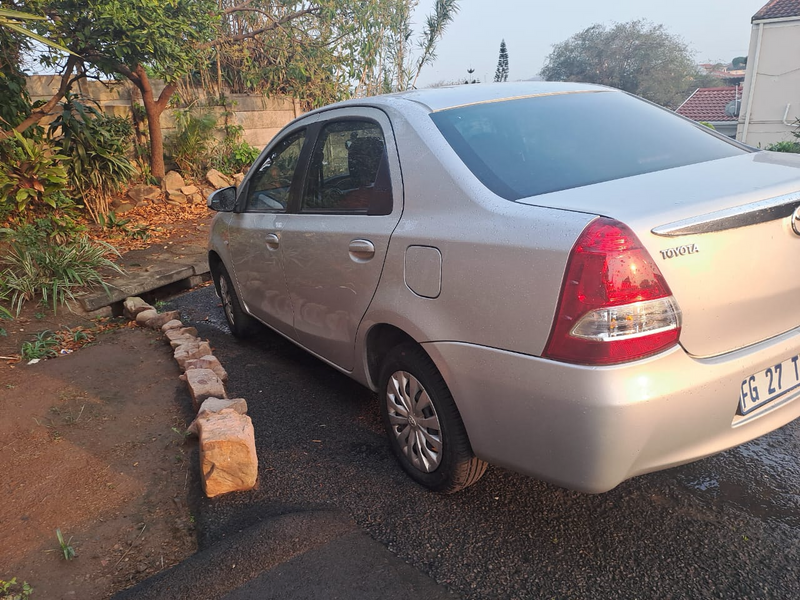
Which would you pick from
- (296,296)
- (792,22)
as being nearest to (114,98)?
(296,296)

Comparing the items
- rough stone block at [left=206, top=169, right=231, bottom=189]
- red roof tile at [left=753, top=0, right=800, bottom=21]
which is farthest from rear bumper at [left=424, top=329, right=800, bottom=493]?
red roof tile at [left=753, top=0, right=800, bottom=21]

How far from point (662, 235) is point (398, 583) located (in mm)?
1472

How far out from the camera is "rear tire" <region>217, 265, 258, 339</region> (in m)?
4.74

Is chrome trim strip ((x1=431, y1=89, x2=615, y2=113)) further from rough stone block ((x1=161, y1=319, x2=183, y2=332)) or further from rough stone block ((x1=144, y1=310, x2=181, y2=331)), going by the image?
rough stone block ((x1=144, y1=310, x2=181, y2=331))

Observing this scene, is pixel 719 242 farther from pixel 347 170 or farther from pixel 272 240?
pixel 272 240

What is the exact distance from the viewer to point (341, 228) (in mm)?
3029

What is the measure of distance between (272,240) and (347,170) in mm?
805

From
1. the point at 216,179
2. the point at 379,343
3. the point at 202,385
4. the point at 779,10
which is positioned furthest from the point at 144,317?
the point at 779,10

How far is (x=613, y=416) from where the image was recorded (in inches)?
74.2

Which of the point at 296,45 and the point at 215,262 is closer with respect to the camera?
the point at 215,262

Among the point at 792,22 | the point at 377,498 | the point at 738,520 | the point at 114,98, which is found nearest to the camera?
the point at 738,520

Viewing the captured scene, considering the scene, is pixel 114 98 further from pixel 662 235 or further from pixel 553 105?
pixel 662 235

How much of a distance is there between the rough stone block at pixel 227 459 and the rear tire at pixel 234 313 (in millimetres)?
1976

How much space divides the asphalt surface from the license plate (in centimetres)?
58
